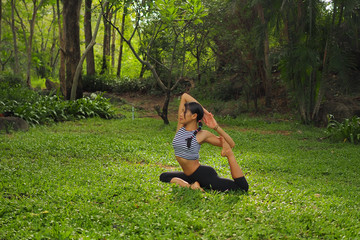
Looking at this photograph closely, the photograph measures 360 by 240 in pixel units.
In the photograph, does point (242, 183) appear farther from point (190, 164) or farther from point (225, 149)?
point (190, 164)

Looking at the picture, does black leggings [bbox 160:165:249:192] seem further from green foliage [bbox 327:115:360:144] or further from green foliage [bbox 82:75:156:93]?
green foliage [bbox 82:75:156:93]

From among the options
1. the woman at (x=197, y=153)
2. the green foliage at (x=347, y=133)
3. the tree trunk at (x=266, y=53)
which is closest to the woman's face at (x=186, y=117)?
the woman at (x=197, y=153)

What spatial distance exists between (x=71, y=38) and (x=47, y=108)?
394cm

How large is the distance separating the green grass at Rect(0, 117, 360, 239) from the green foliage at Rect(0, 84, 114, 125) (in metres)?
2.39

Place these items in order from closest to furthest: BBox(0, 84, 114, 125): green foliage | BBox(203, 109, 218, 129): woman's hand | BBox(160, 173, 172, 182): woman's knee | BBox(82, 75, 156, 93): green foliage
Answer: BBox(203, 109, 218, 129): woman's hand < BBox(160, 173, 172, 182): woman's knee < BBox(0, 84, 114, 125): green foliage < BBox(82, 75, 156, 93): green foliage

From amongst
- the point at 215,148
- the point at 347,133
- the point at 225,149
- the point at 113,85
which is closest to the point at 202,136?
the point at 225,149

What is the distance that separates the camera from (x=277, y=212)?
436cm

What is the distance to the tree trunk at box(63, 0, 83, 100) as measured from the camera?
48.5 feet

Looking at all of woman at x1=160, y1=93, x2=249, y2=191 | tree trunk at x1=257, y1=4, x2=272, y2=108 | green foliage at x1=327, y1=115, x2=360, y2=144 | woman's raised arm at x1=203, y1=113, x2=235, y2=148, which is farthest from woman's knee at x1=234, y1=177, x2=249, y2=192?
tree trunk at x1=257, y1=4, x2=272, y2=108

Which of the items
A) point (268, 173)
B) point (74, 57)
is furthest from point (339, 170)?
point (74, 57)

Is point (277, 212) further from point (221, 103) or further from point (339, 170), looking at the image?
point (221, 103)

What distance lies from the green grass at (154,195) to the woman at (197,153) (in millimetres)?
170

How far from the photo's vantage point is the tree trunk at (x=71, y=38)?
48.5ft

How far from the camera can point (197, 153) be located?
16.9ft
